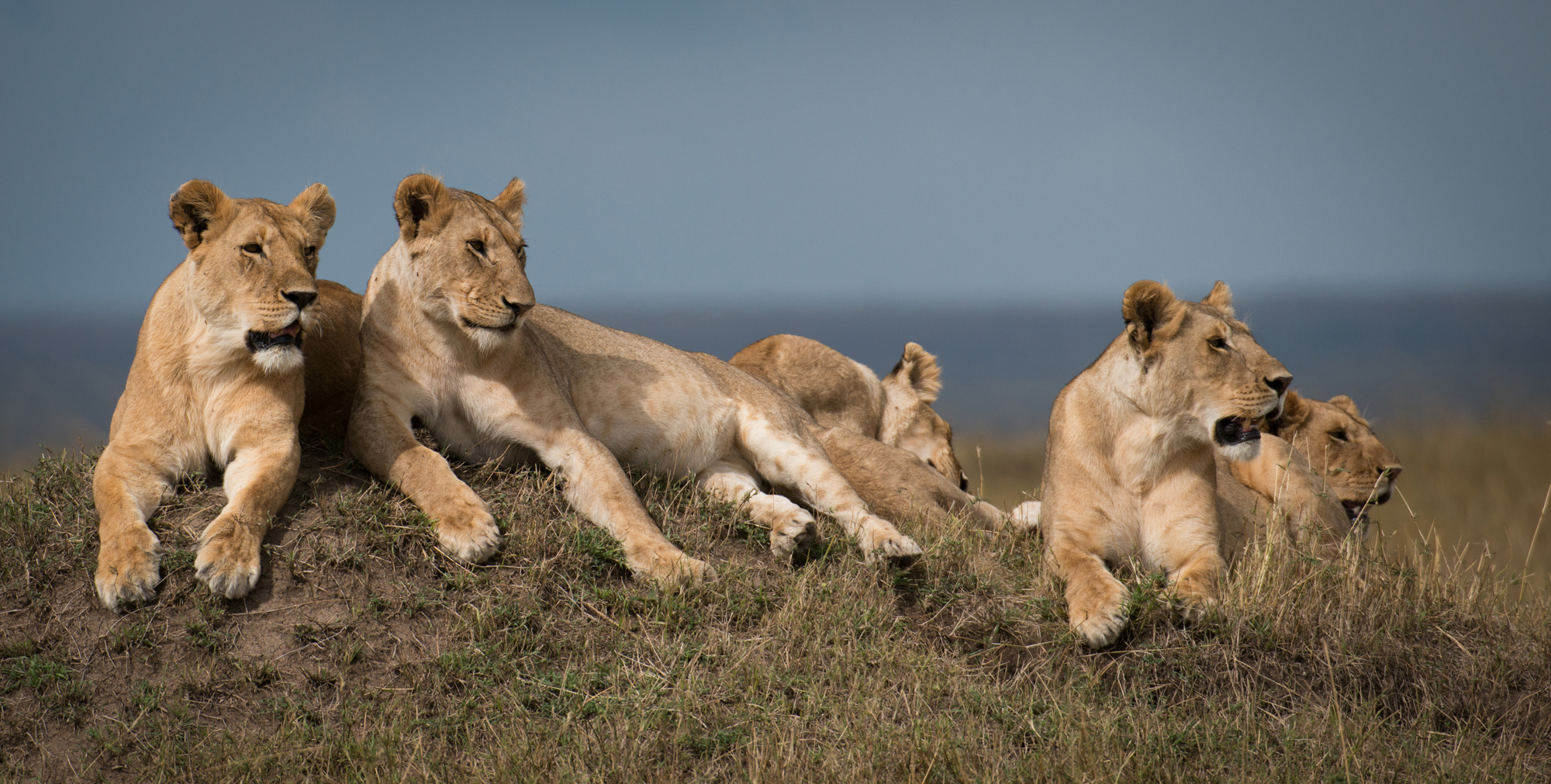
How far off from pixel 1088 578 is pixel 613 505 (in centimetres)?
205

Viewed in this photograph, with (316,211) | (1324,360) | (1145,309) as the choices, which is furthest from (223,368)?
(1324,360)

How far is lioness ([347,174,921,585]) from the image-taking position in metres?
5.22

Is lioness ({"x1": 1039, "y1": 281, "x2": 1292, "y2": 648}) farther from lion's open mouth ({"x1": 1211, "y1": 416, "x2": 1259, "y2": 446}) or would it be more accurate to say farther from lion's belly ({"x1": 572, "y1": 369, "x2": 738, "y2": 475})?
lion's belly ({"x1": 572, "y1": 369, "x2": 738, "y2": 475})

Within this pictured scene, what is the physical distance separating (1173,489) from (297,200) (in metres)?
4.02

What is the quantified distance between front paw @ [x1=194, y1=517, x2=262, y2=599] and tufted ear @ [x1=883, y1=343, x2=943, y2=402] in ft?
15.5

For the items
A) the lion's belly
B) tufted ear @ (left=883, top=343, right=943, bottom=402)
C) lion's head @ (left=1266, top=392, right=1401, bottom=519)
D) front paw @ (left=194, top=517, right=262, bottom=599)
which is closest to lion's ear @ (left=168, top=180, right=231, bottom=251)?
front paw @ (left=194, top=517, right=262, bottom=599)

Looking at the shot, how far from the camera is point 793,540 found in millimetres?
5418

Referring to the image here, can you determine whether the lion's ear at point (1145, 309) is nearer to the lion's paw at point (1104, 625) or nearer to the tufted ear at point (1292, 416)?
the lion's paw at point (1104, 625)

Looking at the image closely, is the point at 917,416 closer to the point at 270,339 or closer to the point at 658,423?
the point at 658,423

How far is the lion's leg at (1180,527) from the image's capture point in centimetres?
529

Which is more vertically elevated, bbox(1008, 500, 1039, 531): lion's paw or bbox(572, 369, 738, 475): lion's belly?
bbox(572, 369, 738, 475): lion's belly

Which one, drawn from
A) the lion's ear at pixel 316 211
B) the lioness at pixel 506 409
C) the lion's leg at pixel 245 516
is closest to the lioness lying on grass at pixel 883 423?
the lioness at pixel 506 409

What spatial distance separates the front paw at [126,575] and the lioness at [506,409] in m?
1.03

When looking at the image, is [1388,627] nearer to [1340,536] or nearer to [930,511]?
[1340,536]
